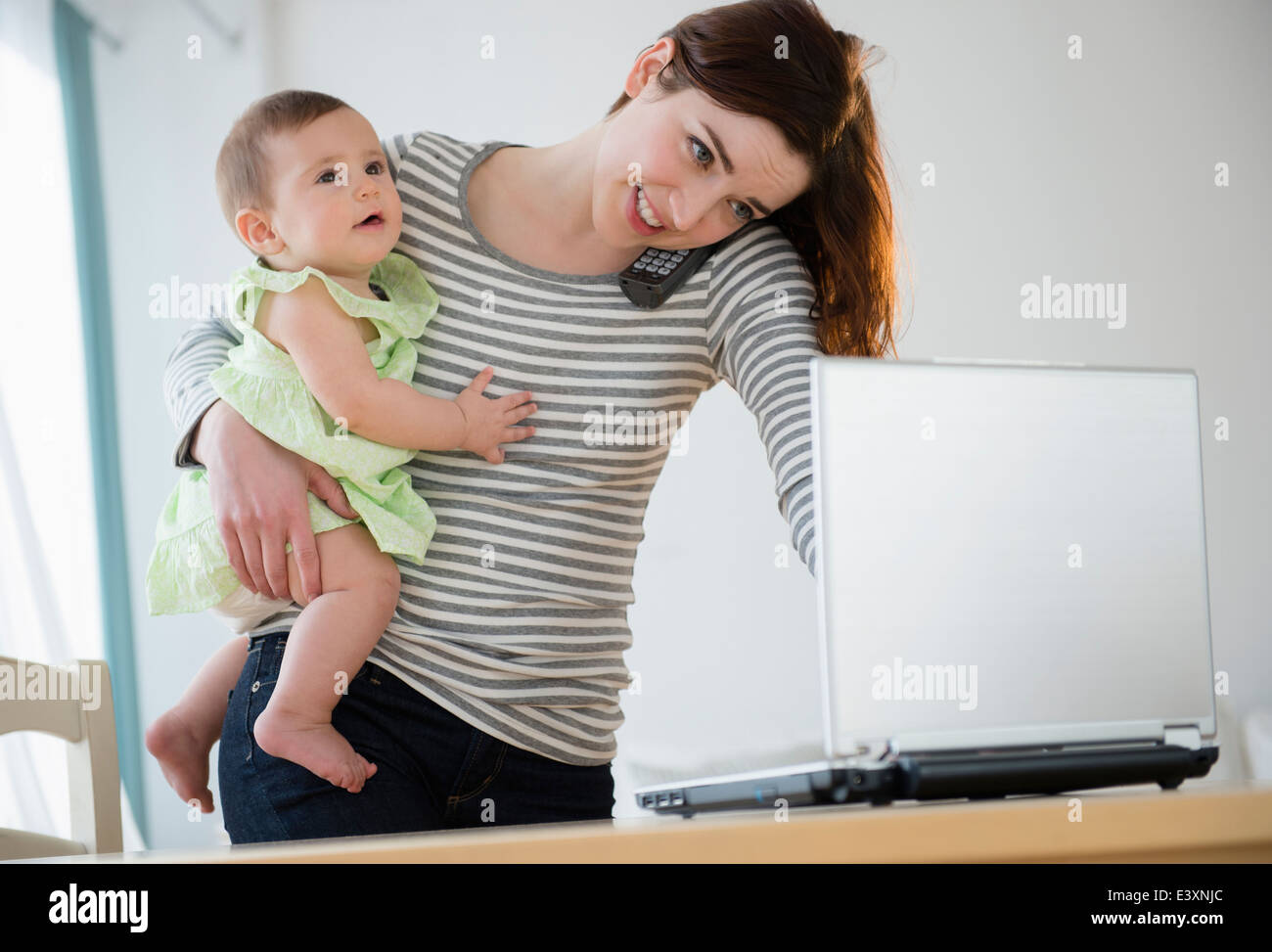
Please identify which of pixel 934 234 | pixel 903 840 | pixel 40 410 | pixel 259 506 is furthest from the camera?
pixel 934 234

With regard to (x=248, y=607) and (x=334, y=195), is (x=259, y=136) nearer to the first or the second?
(x=334, y=195)

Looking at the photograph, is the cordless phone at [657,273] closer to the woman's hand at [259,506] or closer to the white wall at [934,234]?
the woman's hand at [259,506]

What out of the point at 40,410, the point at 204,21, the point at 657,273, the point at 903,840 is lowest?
the point at 903,840

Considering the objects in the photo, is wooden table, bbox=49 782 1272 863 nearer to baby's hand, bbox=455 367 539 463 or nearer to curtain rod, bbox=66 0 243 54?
baby's hand, bbox=455 367 539 463

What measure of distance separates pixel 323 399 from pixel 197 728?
39cm

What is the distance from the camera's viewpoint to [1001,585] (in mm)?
697

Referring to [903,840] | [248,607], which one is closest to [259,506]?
[248,607]

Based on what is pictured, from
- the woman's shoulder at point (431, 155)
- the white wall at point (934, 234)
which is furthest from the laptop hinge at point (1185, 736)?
the white wall at point (934, 234)

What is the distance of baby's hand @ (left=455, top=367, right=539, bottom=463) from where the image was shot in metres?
1.09

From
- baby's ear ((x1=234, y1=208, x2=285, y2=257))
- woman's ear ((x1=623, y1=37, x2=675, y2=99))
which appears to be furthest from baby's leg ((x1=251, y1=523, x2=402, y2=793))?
woman's ear ((x1=623, y1=37, x2=675, y2=99))

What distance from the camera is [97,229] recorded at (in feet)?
10.1

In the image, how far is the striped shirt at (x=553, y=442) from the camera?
1.06m

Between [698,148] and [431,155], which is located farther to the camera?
[431,155]

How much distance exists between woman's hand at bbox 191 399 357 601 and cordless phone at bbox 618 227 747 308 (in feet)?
1.20
